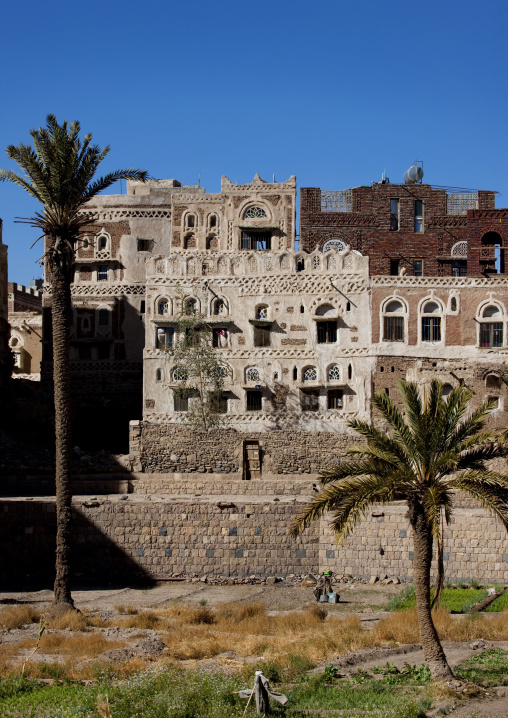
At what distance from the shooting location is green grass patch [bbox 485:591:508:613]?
2670cm

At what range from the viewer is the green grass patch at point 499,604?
2670cm

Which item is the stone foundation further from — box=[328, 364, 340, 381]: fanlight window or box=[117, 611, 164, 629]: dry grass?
box=[328, 364, 340, 381]: fanlight window

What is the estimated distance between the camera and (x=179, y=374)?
45.2 meters

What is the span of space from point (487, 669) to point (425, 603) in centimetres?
210

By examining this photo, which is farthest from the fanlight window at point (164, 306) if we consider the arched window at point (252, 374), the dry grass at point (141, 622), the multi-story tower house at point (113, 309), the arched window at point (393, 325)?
the dry grass at point (141, 622)

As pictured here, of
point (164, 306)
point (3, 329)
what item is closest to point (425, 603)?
point (164, 306)

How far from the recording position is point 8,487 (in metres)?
38.9

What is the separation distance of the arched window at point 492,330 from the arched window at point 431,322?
199cm

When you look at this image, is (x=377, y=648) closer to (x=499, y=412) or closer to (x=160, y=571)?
(x=160, y=571)

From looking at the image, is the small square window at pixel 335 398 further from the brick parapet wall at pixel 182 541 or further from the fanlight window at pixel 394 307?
the brick parapet wall at pixel 182 541

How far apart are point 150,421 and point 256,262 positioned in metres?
9.26

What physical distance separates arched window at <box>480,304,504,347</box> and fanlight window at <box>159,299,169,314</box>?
49.3ft

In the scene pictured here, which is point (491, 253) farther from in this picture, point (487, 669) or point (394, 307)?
point (487, 669)

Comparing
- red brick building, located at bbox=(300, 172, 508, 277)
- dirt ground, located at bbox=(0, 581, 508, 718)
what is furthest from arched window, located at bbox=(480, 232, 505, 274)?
dirt ground, located at bbox=(0, 581, 508, 718)
